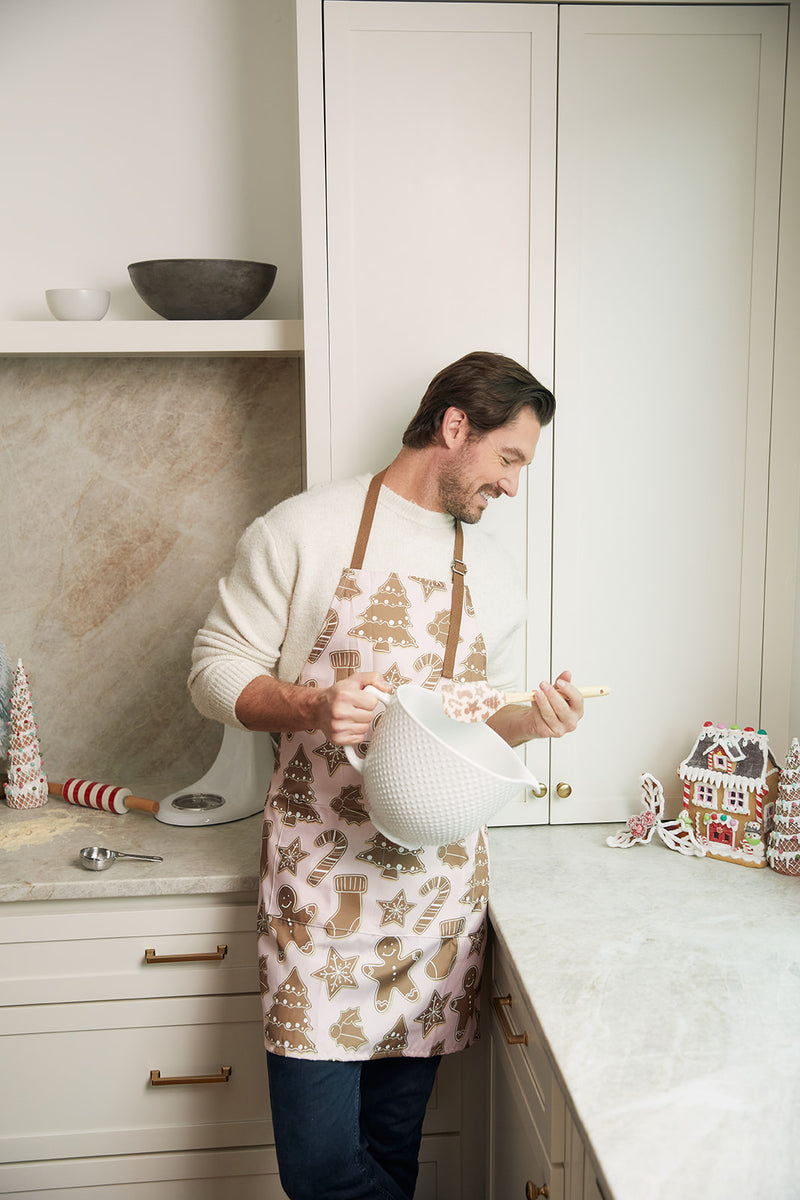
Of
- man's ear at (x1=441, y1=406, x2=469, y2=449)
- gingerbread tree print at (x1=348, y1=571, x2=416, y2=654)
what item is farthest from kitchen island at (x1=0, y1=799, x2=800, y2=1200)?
man's ear at (x1=441, y1=406, x2=469, y2=449)

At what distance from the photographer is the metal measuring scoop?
172cm

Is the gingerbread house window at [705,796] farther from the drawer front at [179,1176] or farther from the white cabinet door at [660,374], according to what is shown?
the drawer front at [179,1176]

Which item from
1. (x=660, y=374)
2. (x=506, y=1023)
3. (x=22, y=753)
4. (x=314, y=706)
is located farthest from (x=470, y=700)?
(x=22, y=753)

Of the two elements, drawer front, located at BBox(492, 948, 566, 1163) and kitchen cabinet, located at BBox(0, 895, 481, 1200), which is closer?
drawer front, located at BBox(492, 948, 566, 1163)

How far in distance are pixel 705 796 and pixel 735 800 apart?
5 cm

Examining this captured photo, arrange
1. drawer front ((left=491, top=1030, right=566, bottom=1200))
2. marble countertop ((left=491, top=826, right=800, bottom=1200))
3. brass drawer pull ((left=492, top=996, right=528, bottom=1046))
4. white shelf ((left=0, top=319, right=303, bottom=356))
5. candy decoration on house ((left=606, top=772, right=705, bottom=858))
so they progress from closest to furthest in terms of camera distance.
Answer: marble countertop ((left=491, top=826, right=800, bottom=1200))
drawer front ((left=491, top=1030, right=566, bottom=1200))
brass drawer pull ((left=492, top=996, right=528, bottom=1046))
candy decoration on house ((left=606, top=772, right=705, bottom=858))
white shelf ((left=0, top=319, right=303, bottom=356))

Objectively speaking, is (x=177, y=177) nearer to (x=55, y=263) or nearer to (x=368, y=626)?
(x=55, y=263)

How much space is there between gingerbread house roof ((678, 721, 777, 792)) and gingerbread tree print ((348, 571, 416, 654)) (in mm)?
611

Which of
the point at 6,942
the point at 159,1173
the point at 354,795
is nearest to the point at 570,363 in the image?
the point at 354,795

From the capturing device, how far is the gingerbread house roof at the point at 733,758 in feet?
5.69

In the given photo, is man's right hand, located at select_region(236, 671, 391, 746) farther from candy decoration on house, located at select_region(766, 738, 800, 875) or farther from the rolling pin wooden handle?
candy decoration on house, located at select_region(766, 738, 800, 875)

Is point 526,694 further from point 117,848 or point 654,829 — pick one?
point 117,848

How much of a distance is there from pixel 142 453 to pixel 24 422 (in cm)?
26

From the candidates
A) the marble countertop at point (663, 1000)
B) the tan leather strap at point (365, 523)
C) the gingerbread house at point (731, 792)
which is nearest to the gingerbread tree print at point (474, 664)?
the tan leather strap at point (365, 523)
